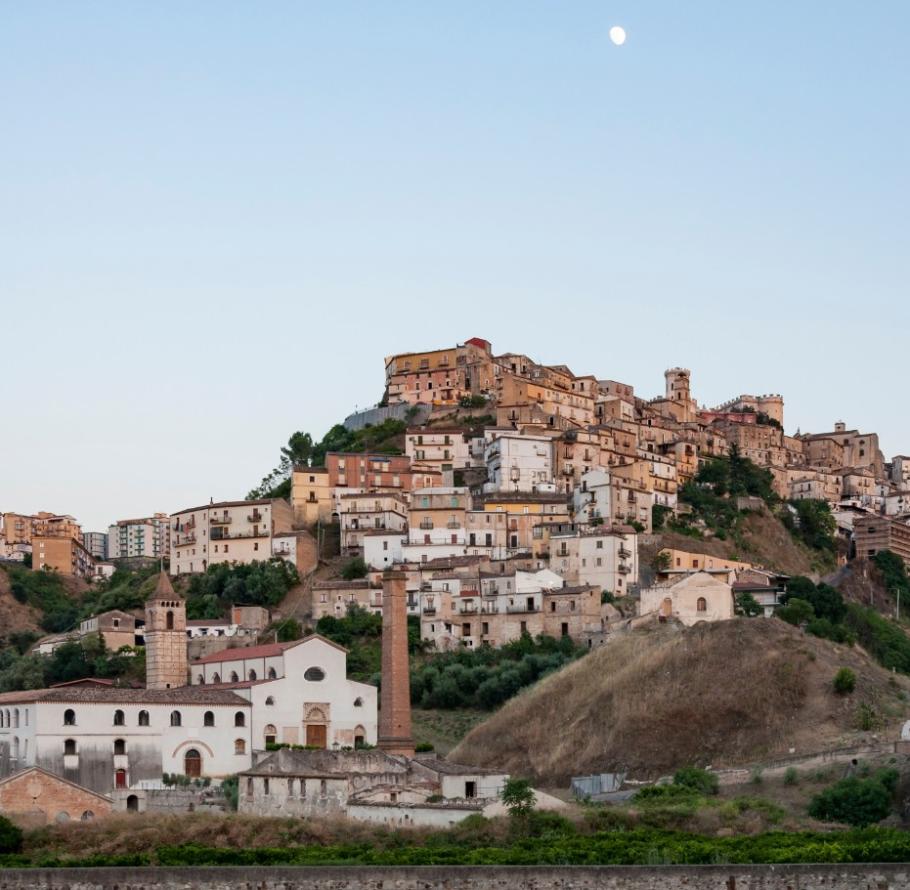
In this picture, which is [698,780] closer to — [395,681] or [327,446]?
[395,681]

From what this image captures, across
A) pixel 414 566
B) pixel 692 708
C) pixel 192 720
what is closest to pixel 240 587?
pixel 414 566

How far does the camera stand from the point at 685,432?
118 m

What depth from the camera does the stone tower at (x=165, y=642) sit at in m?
76.5

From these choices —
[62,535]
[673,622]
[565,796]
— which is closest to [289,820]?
[565,796]

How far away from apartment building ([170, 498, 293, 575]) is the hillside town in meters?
0.12

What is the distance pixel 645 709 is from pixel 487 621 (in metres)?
19.1

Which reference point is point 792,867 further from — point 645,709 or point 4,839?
point 645,709

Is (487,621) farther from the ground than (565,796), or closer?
farther from the ground

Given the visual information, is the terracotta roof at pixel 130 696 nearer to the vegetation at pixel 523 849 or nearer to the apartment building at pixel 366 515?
the vegetation at pixel 523 849

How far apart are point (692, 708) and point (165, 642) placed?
2176 cm

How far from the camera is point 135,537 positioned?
166 m

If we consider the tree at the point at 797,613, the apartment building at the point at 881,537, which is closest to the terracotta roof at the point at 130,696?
the tree at the point at 797,613

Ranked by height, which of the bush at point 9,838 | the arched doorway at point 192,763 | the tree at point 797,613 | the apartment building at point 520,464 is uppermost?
the apartment building at point 520,464

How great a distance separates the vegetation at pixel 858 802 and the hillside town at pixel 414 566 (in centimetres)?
930
